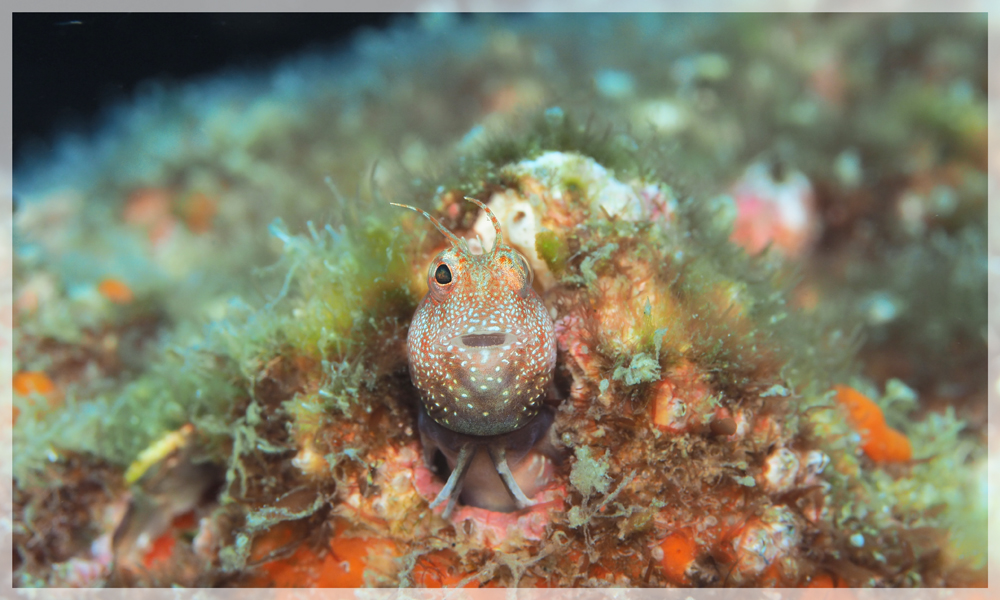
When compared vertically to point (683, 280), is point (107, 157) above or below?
below

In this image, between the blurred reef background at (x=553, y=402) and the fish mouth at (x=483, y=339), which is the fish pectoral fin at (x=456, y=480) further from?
the fish mouth at (x=483, y=339)

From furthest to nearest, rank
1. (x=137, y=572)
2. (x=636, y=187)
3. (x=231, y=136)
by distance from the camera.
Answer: (x=231, y=136) < (x=137, y=572) < (x=636, y=187)

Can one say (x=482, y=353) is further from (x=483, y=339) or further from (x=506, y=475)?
(x=506, y=475)

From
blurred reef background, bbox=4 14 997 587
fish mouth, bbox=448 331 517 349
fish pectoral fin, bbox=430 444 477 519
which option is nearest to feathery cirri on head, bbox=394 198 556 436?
fish mouth, bbox=448 331 517 349

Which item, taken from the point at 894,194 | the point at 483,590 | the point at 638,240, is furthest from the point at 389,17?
the point at 483,590

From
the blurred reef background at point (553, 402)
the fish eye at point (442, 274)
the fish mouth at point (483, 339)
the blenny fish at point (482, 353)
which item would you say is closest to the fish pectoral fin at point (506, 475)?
the blenny fish at point (482, 353)

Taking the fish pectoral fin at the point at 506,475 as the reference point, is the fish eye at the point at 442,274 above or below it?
above

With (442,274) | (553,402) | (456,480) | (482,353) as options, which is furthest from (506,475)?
(442,274)

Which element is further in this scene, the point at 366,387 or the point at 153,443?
the point at 153,443

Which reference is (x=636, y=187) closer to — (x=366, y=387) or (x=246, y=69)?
(x=366, y=387)
